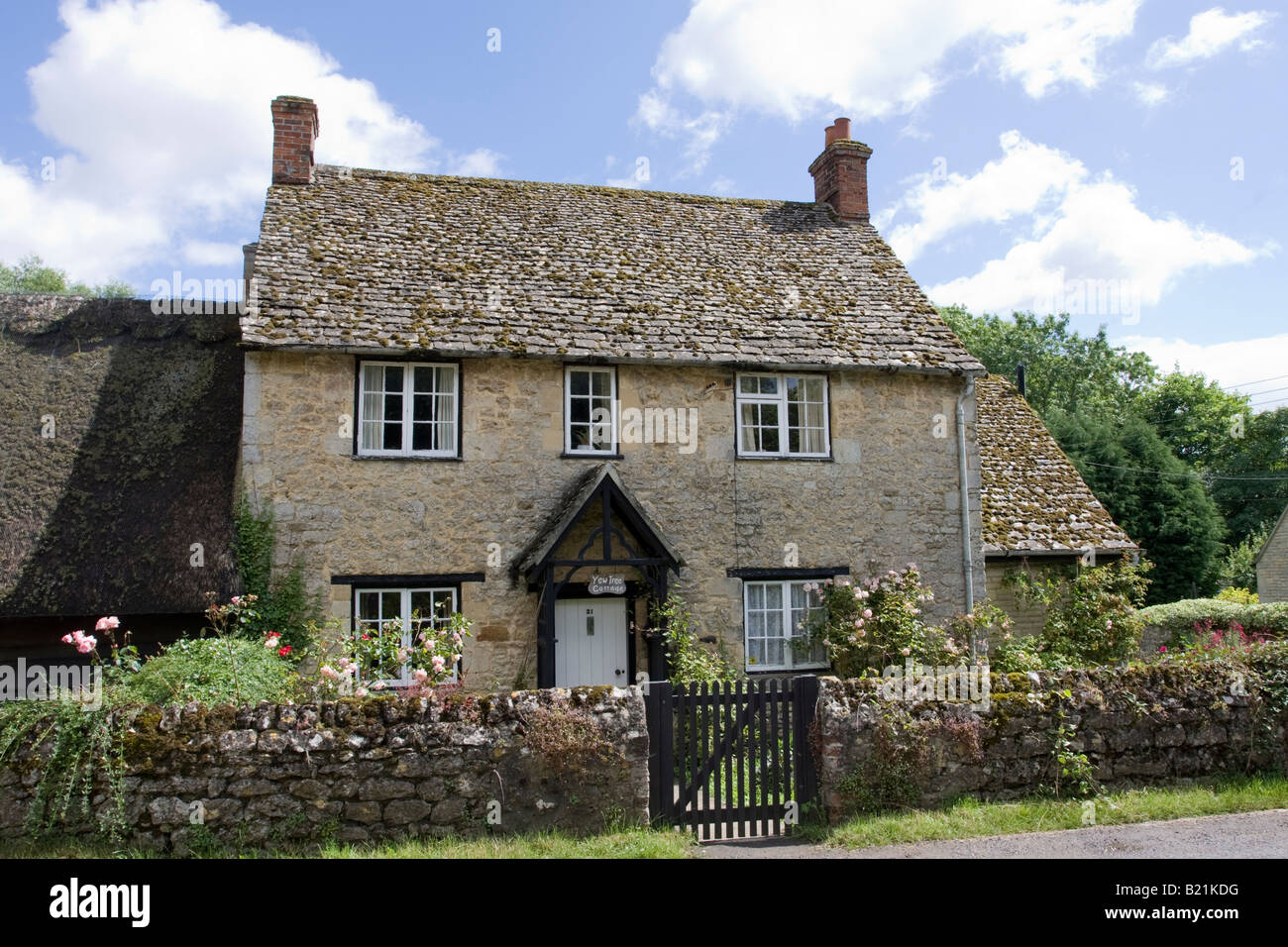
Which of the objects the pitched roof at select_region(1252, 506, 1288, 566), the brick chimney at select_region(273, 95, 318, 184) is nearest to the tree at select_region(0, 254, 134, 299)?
the brick chimney at select_region(273, 95, 318, 184)

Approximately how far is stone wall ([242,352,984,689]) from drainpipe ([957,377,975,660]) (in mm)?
107

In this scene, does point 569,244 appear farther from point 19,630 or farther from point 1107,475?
point 1107,475

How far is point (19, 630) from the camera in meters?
10.9

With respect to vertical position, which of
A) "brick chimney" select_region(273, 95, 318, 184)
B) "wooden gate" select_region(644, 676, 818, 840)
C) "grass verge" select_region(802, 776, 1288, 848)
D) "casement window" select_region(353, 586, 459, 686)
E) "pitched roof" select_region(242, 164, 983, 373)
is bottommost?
"grass verge" select_region(802, 776, 1288, 848)

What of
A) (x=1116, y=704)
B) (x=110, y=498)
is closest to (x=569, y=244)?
(x=110, y=498)

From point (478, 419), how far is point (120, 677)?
5.76m

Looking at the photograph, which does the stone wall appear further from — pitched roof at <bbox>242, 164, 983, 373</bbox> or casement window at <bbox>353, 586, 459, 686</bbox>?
pitched roof at <bbox>242, 164, 983, 373</bbox>

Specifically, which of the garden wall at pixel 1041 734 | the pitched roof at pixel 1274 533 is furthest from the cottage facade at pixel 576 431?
the pitched roof at pixel 1274 533

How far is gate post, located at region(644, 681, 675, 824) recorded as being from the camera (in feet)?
25.2

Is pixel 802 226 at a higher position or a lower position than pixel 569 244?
higher

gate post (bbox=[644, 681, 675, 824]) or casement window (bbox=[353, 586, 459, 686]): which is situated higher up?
casement window (bbox=[353, 586, 459, 686])

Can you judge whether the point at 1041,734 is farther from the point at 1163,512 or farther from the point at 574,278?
the point at 1163,512

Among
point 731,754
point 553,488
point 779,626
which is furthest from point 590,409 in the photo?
point 731,754

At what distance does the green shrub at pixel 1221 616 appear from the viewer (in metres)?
18.2
